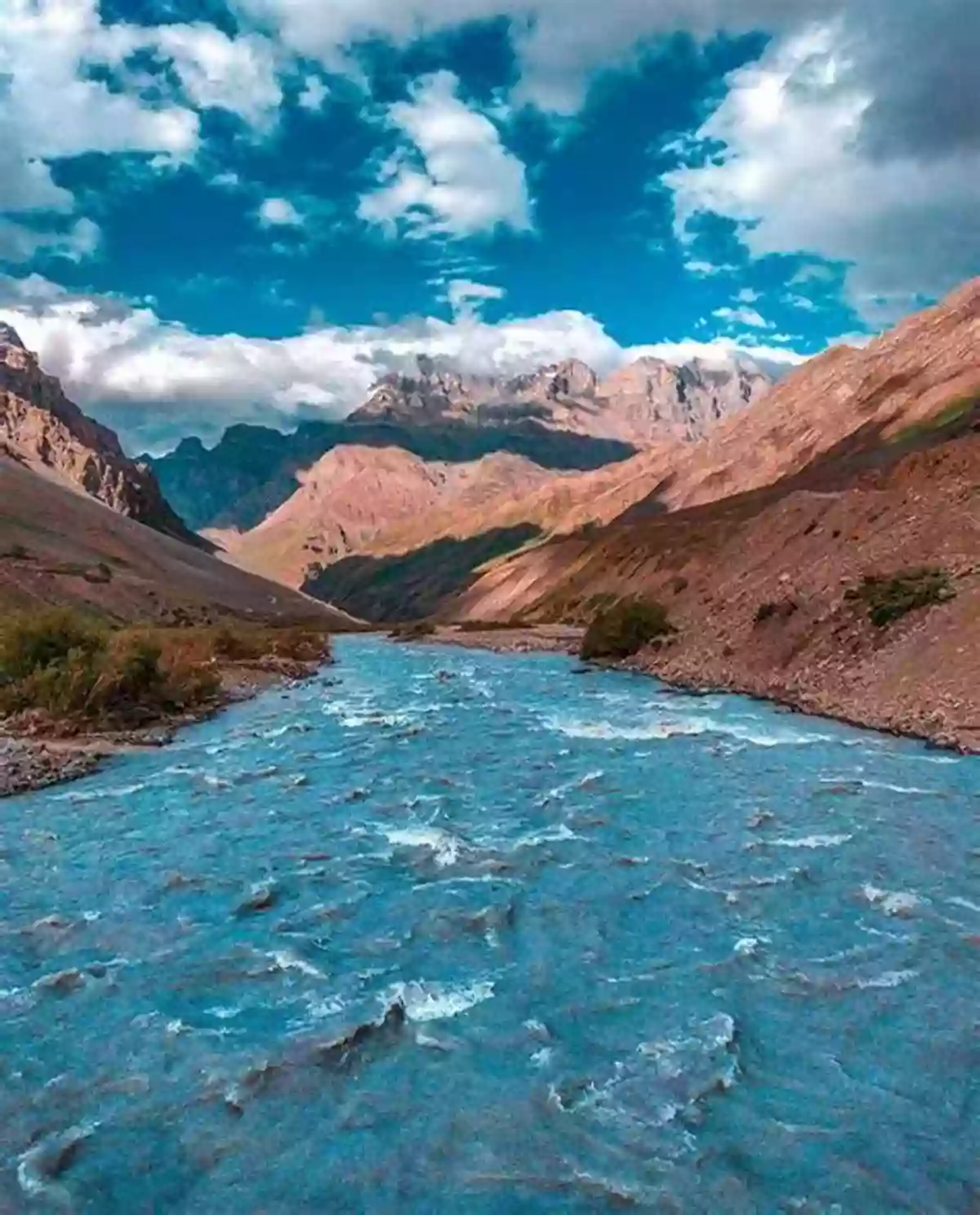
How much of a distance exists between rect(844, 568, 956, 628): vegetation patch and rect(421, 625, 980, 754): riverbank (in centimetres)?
279

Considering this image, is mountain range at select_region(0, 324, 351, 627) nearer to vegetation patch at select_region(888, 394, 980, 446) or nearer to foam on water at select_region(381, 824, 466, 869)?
foam on water at select_region(381, 824, 466, 869)

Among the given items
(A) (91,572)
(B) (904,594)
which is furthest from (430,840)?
(A) (91,572)

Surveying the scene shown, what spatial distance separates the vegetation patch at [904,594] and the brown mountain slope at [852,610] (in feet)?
0.81

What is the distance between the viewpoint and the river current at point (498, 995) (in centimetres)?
1177

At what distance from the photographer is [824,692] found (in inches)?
1790

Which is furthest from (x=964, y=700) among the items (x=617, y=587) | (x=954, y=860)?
(x=617, y=587)

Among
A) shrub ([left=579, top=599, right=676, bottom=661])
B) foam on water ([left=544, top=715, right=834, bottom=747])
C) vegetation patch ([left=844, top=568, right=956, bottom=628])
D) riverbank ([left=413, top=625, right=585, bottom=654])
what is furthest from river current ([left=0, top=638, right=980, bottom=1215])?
riverbank ([left=413, top=625, right=585, bottom=654])

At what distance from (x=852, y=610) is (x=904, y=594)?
3.42 m

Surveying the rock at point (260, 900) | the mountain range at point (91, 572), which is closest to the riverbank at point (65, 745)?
the rock at point (260, 900)

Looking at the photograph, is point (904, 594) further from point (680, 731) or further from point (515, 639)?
point (515, 639)

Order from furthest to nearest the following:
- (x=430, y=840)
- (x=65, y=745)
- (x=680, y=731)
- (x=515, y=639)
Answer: (x=515, y=639) < (x=680, y=731) < (x=65, y=745) < (x=430, y=840)

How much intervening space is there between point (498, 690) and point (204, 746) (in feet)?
68.9

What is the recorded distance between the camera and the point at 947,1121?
12.5 meters

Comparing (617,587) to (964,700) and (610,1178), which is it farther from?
(610,1178)
